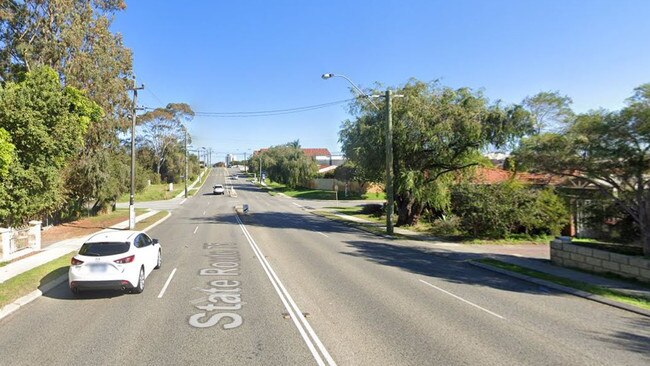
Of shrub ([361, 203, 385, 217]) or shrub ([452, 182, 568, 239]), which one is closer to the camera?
shrub ([452, 182, 568, 239])

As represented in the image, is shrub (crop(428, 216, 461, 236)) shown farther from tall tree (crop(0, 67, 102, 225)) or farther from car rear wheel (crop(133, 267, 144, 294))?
tall tree (crop(0, 67, 102, 225))

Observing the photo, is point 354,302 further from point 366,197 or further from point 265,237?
point 366,197

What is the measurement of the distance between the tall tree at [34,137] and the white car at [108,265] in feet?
27.2

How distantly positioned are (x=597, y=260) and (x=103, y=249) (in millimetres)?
14750

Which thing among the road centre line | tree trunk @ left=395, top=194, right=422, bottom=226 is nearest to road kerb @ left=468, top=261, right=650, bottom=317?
the road centre line

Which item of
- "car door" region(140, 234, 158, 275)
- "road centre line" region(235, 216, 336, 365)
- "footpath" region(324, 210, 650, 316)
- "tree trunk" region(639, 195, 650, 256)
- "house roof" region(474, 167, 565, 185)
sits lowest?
"footpath" region(324, 210, 650, 316)

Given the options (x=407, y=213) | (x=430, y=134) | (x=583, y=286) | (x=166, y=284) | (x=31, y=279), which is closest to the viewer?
(x=166, y=284)

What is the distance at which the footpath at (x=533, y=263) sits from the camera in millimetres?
11547

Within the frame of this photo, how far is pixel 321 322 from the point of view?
813 centimetres

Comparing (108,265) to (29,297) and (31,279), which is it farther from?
(31,279)

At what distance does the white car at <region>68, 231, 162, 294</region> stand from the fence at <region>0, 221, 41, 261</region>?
6.92 metres

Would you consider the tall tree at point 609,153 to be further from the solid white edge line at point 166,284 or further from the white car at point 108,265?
the white car at point 108,265

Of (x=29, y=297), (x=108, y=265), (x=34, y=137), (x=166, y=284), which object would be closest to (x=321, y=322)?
(x=166, y=284)

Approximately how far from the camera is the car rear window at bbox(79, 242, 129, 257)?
10.2 metres
